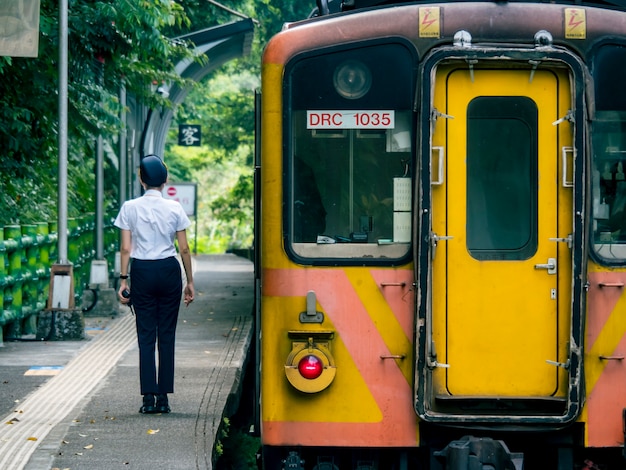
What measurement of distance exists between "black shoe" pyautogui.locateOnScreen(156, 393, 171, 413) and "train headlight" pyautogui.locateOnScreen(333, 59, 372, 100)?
139 inches

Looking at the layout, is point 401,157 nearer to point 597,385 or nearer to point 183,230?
point 597,385

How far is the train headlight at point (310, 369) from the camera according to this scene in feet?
21.0

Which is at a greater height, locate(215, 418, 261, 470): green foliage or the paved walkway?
the paved walkway

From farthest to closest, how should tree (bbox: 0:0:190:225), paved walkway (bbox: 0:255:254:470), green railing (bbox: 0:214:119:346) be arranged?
tree (bbox: 0:0:190:225), green railing (bbox: 0:214:119:346), paved walkway (bbox: 0:255:254:470)

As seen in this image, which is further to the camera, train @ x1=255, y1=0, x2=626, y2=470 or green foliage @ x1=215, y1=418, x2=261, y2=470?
green foliage @ x1=215, y1=418, x2=261, y2=470

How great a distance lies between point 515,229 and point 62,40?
8.47 m

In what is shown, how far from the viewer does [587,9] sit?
643cm

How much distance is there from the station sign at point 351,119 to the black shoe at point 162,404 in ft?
11.2

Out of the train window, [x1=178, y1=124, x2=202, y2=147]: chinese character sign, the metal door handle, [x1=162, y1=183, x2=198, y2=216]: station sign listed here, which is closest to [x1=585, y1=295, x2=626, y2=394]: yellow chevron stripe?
the metal door handle

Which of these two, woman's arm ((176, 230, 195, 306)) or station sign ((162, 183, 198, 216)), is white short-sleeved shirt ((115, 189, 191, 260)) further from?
station sign ((162, 183, 198, 216))

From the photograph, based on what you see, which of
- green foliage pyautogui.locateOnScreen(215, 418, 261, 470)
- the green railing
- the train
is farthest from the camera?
the green railing

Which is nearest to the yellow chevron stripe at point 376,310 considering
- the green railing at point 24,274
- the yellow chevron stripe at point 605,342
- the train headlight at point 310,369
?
the train headlight at point 310,369

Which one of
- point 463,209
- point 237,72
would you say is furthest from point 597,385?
point 237,72

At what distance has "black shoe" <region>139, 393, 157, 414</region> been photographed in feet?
30.6
